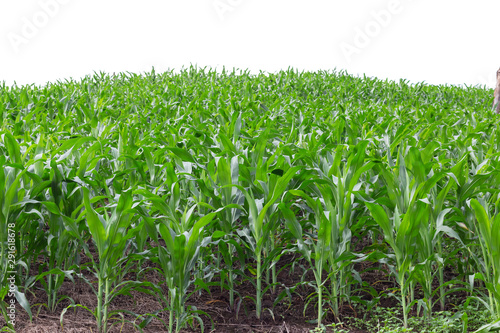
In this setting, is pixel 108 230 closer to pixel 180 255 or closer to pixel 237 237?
pixel 180 255

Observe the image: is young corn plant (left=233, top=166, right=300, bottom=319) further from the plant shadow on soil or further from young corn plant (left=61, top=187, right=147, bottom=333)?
young corn plant (left=61, top=187, right=147, bottom=333)

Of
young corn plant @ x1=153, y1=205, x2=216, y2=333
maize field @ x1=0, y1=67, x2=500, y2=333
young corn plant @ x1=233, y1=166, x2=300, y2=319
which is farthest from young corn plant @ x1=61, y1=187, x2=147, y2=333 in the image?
young corn plant @ x1=233, y1=166, x2=300, y2=319

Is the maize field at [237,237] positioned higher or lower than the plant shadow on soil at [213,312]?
higher

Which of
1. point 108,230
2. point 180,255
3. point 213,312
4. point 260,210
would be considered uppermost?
point 260,210

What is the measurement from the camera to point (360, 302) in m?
2.82

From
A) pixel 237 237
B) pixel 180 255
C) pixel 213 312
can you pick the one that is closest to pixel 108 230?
pixel 180 255

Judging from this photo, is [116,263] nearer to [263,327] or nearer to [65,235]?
[65,235]

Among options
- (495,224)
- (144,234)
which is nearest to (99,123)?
(144,234)

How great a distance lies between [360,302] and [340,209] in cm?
66

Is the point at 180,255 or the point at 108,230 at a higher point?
the point at 108,230

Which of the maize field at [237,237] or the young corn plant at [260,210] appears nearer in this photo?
the maize field at [237,237]

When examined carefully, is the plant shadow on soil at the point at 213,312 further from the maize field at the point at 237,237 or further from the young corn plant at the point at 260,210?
the young corn plant at the point at 260,210

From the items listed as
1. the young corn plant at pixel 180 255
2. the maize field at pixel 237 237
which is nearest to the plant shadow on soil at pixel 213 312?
the maize field at pixel 237 237

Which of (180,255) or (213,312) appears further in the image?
(213,312)
